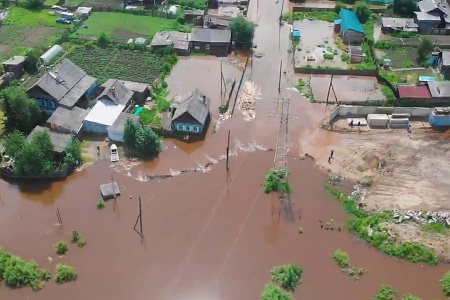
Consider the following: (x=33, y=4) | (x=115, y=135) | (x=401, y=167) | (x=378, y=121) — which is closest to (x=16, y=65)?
(x=115, y=135)

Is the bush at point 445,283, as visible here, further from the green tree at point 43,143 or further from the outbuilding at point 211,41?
the outbuilding at point 211,41

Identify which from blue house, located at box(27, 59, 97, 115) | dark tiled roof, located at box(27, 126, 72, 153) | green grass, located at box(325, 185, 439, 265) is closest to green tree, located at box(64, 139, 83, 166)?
dark tiled roof, located at box(27, 126, 72, 153)


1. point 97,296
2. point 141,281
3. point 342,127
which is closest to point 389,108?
point 342,127

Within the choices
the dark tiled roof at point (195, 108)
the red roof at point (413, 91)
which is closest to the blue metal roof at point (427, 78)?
the red roof at point (413, 91)

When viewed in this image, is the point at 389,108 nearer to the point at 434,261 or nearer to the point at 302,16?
the point at 434,261

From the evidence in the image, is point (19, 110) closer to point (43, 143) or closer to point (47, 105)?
point (47, 105)

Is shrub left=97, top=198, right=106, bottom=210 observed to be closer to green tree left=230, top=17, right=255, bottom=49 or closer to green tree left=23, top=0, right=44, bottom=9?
green tree left=230, top=17, right=255, bottom=49
